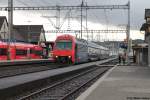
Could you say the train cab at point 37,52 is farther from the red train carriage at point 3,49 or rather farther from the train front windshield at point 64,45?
the train front windshield at point 64,45

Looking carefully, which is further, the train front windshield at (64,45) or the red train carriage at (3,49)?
the red train carriage at (3,49)

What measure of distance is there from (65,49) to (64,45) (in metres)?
0.57

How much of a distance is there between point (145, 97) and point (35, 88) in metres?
7.12

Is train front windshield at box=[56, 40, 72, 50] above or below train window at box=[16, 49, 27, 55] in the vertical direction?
above

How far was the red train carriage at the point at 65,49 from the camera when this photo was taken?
155ft

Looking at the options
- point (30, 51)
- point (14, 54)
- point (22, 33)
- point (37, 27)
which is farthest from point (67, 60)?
point (37, 27)

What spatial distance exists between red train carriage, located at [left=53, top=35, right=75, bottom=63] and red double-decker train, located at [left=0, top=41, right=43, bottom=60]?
7.75 metres

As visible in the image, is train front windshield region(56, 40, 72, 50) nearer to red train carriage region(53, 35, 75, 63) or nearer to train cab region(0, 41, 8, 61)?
red train carriage region(53, 35, 75, 63)

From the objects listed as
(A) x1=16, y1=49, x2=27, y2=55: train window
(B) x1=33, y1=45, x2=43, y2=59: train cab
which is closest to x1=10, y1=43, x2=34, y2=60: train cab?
(A) x1=16, y1=49, x2=27, y2=55: train window

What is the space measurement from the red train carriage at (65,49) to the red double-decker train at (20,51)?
25.4 ft

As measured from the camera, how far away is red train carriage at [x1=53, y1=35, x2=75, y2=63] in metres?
47.1

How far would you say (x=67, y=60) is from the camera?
47.9 meters

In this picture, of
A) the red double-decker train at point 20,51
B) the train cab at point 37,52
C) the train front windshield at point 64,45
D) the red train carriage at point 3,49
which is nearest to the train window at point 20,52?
the red double-decker train at point 20,51

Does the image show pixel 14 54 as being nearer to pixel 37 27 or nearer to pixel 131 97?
pixel 131 97
